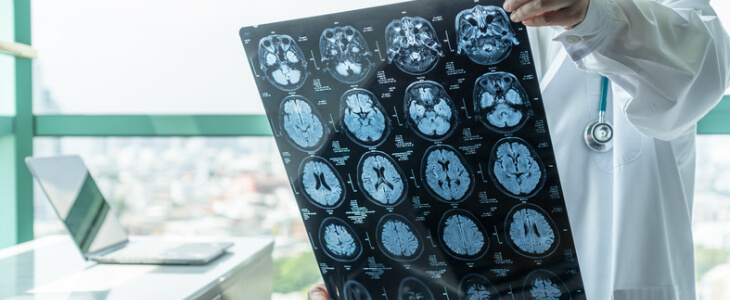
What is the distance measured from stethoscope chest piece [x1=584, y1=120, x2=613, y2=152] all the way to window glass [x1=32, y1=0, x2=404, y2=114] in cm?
109

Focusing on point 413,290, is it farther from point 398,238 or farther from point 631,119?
point 631,119

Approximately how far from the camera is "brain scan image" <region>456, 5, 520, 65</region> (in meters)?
0.68

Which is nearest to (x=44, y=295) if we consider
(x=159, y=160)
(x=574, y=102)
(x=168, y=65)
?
(x=159, y=160)

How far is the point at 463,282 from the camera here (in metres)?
0.84

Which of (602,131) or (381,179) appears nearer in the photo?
(381,179)

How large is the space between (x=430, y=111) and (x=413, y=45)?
3.8 inches

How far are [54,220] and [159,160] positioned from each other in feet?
1.77

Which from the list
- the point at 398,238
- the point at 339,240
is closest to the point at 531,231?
the point at 398,238

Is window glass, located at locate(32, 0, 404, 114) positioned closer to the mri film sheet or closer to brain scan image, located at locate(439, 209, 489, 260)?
the mri film sheet

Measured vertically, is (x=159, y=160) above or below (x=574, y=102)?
below

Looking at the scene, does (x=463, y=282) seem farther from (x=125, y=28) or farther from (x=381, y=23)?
(x=125, y=28)

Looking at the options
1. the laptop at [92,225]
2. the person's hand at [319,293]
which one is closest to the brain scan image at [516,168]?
the person's hand at [319,293]

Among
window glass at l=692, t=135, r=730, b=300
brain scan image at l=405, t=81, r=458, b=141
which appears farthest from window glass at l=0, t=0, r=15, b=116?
window glass at l=692, t=135, r=730, b=300

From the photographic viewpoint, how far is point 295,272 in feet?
6.48
